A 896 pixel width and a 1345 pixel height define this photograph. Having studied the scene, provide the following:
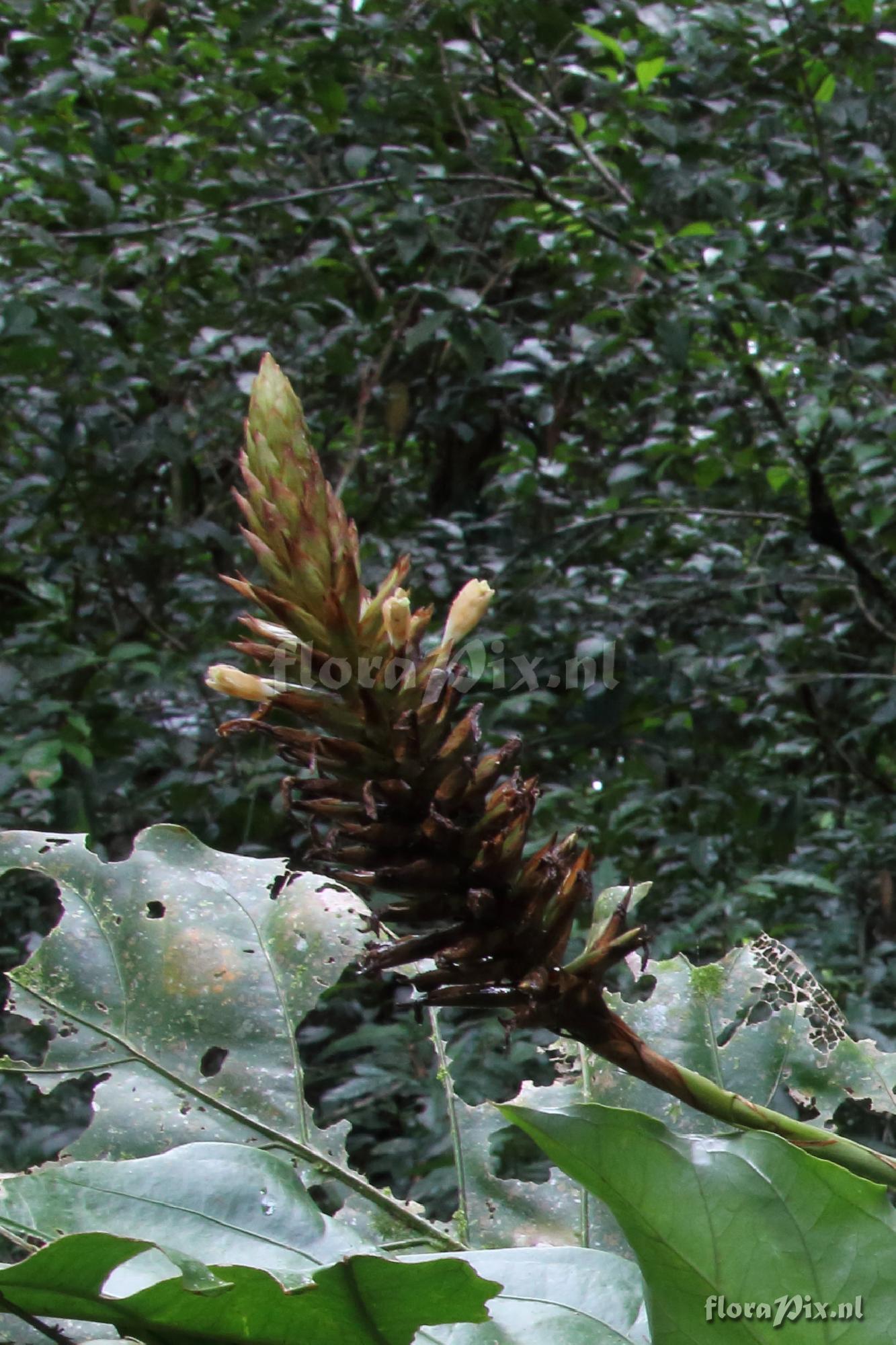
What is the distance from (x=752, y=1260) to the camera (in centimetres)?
50

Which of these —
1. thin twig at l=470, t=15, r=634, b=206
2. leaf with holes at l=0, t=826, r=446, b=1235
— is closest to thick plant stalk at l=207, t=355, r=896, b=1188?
leaf with holes at l=0, t=826, r=446, b=1235

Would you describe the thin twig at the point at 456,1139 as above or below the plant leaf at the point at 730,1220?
below

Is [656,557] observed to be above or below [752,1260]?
below

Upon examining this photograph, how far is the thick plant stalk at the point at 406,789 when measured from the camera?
0.54 m

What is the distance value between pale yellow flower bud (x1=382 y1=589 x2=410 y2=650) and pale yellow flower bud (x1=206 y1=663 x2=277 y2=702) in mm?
61

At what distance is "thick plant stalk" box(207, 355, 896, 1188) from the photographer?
536 mm

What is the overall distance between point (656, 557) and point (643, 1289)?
3137 millimetres

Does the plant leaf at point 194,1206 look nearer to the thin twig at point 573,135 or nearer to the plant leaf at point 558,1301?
the plant leaf at point 558,1301

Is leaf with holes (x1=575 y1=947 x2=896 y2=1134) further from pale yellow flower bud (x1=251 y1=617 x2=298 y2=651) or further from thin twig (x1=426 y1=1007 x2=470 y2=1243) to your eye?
pale yellow flower bud (x1=251 y1=617 x2=298 y2=651)

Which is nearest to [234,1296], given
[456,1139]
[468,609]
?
[468,609]

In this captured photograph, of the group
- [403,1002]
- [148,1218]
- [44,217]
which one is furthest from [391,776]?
[44,217]

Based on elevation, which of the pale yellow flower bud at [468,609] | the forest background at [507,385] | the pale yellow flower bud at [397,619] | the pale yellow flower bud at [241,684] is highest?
the pale yellow flower bud at [397,619]

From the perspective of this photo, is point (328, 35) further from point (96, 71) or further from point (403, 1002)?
point (403, 1002)

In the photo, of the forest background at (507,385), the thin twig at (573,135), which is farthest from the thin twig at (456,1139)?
the thin twig at (573,135)
